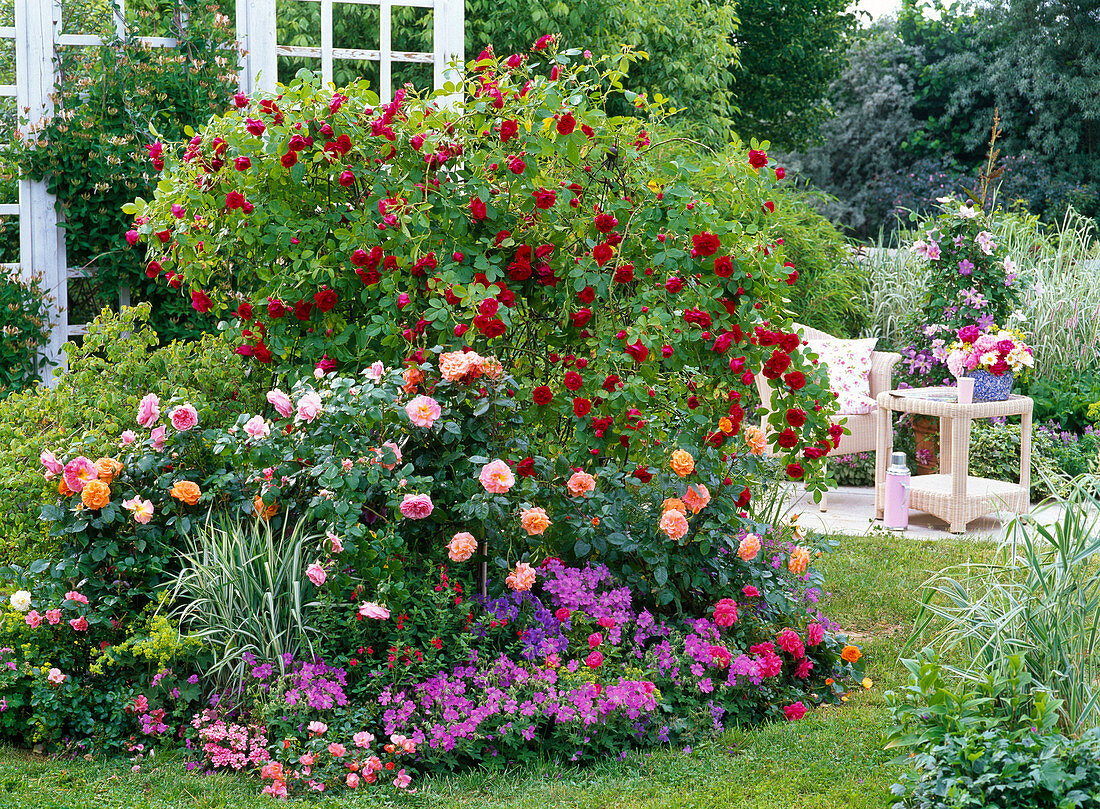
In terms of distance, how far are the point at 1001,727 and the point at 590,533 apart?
126cm

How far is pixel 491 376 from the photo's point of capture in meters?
3.16

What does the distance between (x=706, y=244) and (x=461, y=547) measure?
3.70ft

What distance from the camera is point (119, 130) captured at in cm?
523

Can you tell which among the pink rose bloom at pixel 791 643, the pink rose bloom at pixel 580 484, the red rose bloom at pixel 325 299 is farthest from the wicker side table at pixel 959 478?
the red rose bloom at pixel 325 299

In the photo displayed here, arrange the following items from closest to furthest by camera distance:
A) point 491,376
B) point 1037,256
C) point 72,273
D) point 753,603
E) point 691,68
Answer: point 491,376 < point 753,603 < point 72,273 < point 1037,256 < point 691,68

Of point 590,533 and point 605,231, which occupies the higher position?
point 605,231

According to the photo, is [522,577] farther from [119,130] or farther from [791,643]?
[119,130]

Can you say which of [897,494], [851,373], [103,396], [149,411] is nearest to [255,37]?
[103,396]

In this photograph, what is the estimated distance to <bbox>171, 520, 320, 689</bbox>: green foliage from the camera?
9.57 ft

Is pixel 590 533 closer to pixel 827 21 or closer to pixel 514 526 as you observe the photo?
pixel 514 526

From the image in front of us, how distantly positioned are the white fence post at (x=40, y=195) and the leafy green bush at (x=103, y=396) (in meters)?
1.42

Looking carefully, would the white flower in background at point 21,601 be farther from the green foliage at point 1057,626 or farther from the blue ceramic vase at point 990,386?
the blue ceramic vase at point 990,386

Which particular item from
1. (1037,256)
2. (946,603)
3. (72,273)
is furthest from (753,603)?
(1037,256)

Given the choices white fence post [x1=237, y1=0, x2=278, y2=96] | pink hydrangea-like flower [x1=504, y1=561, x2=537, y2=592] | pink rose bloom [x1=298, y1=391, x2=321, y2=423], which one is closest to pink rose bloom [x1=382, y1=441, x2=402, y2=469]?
pink rose bloom [x1=298, y1=391, x2=321, y2=423]
